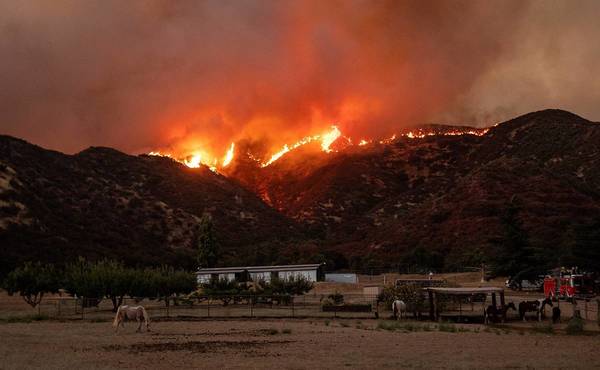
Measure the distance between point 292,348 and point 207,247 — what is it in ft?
251

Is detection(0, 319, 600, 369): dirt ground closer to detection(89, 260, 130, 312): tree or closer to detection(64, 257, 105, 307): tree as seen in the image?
detection(64, 257, 105, 307): tree

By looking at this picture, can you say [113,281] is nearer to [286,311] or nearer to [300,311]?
[286,311]

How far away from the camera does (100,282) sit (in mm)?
51625

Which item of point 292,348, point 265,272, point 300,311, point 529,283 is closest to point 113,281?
point 300,311

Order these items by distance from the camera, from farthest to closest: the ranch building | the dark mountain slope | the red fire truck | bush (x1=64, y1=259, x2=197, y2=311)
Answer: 1. the dark mountain slope
2. the ranch building
3. the red fire truck
4. bush (x1=64, y1=259, x2=197, y2=311)

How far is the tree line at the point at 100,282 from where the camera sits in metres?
51.9

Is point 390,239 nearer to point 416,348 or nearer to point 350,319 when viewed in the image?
point 350,319

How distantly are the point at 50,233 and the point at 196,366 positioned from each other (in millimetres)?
92918

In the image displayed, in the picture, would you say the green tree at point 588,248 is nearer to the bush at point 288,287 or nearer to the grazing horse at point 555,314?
the bush at point 288,287

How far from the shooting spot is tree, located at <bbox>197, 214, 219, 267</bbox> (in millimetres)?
97500

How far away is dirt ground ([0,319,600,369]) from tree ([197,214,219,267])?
64315 mm

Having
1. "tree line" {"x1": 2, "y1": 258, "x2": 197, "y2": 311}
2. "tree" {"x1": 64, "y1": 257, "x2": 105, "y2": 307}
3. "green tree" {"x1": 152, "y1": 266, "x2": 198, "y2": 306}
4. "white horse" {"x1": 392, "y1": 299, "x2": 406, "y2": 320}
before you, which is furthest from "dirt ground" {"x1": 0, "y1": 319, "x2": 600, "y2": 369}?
"green tree" {"x1": 152, "y1": 266, "x2": 198, "y2": 306}

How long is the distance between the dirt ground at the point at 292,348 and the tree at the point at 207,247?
211 feet

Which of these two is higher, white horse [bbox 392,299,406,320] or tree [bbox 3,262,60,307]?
tree [bbox 3,262,60,307]
